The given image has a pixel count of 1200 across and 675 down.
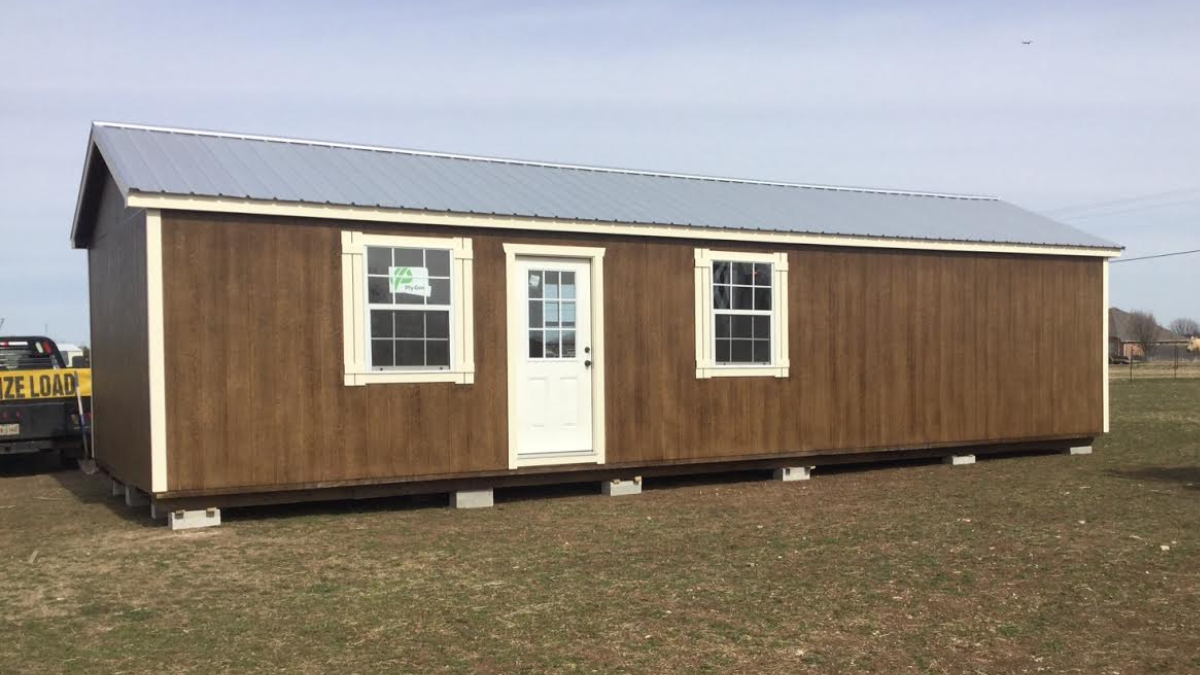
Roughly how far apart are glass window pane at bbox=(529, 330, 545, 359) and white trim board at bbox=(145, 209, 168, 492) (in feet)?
11.0

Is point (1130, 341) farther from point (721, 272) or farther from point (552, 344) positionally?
point (552, 344)

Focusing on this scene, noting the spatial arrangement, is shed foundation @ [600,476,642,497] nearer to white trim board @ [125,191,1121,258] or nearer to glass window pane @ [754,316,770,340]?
glass window pane @ [754,316,770,340]

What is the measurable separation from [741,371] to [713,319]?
2.12ft

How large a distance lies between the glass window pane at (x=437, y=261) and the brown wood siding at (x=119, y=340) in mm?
2380

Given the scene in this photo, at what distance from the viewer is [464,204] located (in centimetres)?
1003

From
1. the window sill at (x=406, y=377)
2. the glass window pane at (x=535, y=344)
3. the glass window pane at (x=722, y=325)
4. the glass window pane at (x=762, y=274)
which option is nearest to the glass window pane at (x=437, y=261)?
the window sill at (x=406, y=377)

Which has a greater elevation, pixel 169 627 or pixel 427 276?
pixel 427 276

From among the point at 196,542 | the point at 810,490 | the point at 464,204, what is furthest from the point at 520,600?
the point at 810,490

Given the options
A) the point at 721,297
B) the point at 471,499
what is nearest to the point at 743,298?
the point at 721,297

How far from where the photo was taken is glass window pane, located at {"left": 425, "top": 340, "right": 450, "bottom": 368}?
32.2 feet

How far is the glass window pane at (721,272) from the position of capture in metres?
11.3

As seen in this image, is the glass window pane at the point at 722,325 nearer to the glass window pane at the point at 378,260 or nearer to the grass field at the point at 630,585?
the grass field at the point at 630,585

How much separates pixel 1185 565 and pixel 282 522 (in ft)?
22.5

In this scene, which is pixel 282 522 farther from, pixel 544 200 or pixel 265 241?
pixel 544 200
